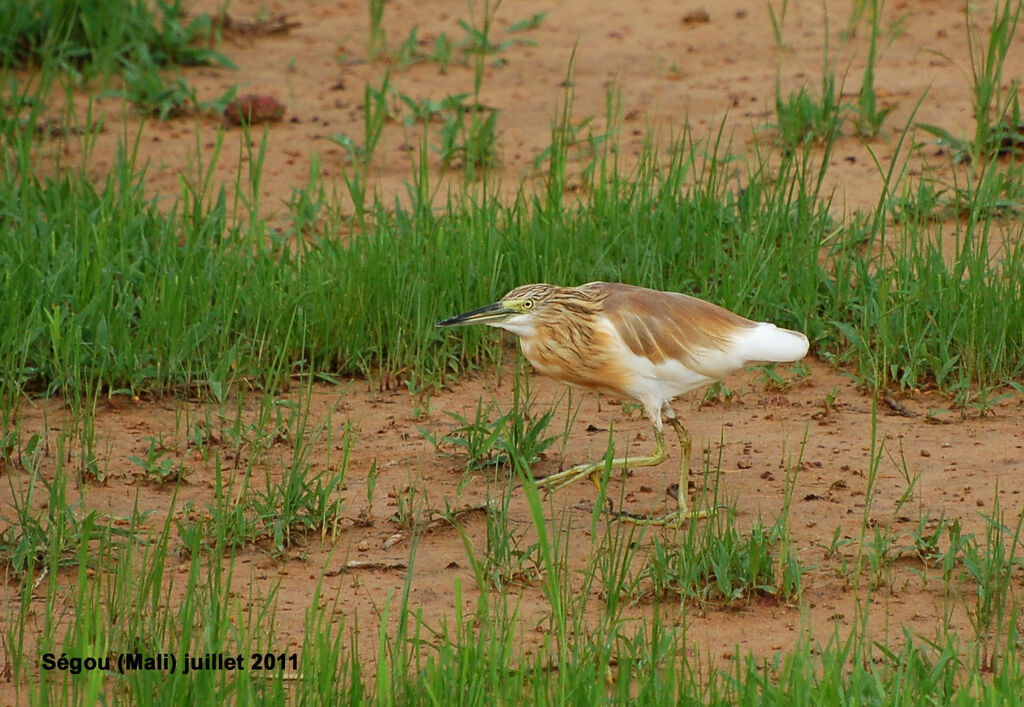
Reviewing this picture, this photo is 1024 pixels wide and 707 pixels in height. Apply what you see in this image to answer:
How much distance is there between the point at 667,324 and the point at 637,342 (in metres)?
0.12

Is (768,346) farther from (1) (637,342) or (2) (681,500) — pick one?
(2) (681,500)

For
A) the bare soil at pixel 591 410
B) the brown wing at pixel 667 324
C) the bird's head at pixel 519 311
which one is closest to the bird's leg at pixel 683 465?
the bare soil at pixel 591 410

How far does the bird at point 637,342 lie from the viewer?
486cm

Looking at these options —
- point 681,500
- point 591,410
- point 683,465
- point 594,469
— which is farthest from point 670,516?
point 591,410

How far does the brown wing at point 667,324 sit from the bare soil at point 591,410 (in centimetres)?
42

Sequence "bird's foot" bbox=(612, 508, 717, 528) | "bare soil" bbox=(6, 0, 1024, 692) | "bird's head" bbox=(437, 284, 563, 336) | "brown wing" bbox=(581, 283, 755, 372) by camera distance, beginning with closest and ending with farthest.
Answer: "bare soil" bbox=(6, 0, 1024, 692) → "bird's foot" bbox=(612, 508, 717, 528) → "brown wing" bbox=(581, 283, 755, 372) → "bird's head" bbox=(437, 284, 563, 336)

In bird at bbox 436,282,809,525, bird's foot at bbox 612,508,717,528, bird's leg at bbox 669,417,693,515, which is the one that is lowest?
bird's foot at bbox 612,508,717,528

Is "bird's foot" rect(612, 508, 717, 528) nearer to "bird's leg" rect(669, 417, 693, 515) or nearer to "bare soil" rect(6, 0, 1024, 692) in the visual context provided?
"bird's leg" rect(669, 417, 693, 515)

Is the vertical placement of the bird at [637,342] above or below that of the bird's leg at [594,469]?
above

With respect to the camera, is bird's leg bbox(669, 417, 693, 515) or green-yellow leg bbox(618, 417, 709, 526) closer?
green-yellow leg bbox(618, 417, 709, 526)

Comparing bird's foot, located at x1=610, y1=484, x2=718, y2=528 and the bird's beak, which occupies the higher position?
the bird's beak

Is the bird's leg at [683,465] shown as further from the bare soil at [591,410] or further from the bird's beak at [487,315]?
the bird's beak at [487,315]

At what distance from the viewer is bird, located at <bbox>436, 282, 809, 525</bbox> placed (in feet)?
15.9

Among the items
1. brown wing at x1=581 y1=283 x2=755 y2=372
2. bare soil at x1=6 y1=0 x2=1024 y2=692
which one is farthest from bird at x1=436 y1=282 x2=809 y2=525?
bare soil at x1=6 y1=0 x2=1024 y2=692
